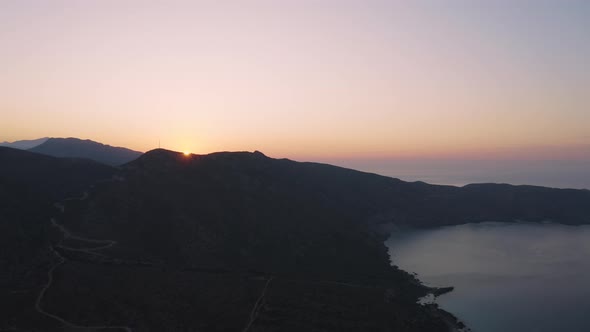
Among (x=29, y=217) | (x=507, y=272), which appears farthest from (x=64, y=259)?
(x=507, y=272)

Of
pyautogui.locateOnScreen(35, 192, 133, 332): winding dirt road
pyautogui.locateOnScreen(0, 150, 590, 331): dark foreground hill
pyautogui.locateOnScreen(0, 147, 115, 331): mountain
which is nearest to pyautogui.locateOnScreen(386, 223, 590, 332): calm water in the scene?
pyautogui.locateOnScreen(0, 150, 590, 331): dark foreground hill

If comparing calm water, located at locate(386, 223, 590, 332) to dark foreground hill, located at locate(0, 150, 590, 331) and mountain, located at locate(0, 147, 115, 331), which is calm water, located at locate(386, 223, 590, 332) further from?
mountain, located at locate(0, 147, 115, 331)

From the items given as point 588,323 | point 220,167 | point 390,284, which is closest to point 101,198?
point 220,167

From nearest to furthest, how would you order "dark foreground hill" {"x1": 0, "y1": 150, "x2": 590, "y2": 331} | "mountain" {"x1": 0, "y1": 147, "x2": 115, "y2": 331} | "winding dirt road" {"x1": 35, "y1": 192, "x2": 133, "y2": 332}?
"winding dirt road" {"x1": 35, "y1": 192, "x2": 133, "y2": 332} → "mountain" {"x1": 0, "y1": 147, "x2": 115, "y2": 331} → "dark foreground hill" {"x1": 0, "y1": 150, "x2": 590, "y2": 331}

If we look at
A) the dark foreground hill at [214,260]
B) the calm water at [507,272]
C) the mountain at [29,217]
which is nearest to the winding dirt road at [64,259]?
the dark foreground hill at [214,260]

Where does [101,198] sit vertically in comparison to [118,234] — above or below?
above

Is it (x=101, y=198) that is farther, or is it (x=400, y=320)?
(x=101, y=198)

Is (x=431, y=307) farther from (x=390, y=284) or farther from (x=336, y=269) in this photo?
(x=336, y=269)

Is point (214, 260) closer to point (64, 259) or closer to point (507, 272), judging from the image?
point (64, 259)
